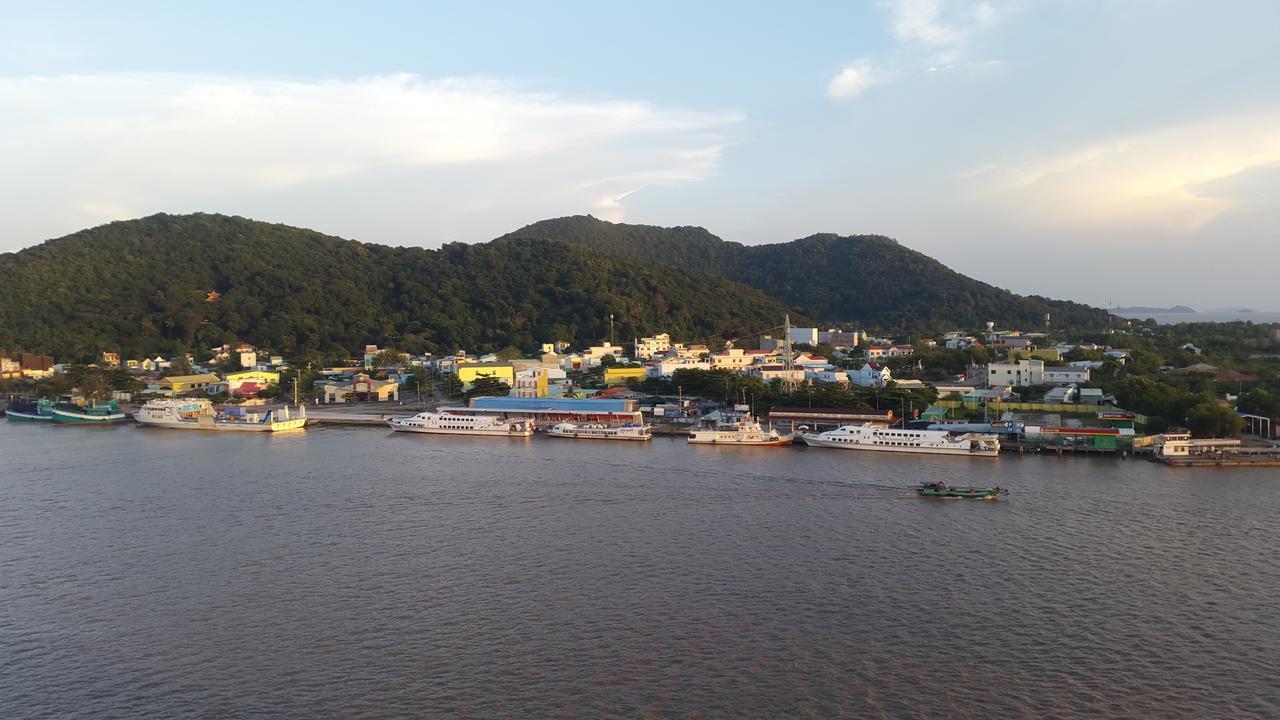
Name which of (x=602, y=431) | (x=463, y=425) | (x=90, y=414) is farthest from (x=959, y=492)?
(x=90, y=414)

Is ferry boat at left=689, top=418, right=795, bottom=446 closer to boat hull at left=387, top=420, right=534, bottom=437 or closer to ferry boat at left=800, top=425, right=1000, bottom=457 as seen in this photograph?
ferry boat at left=800, top=425, right=1000, bottom=457

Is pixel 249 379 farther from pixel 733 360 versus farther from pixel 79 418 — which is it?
pixel 733 360

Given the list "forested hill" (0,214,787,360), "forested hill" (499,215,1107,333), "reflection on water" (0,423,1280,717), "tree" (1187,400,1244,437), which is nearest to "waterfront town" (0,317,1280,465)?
"tree" (1187,400,1244,437)

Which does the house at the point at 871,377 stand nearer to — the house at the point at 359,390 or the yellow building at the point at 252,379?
the house at the point at 359,390

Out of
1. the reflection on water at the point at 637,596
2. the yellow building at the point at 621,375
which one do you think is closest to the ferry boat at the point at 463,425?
the reflection on water at the point at 637,596

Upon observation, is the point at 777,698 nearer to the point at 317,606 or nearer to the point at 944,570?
the point at 944,570

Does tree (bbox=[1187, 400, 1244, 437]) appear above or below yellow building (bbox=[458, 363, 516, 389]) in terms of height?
below

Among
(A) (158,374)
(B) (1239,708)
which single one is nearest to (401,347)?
(A) (158,374)
